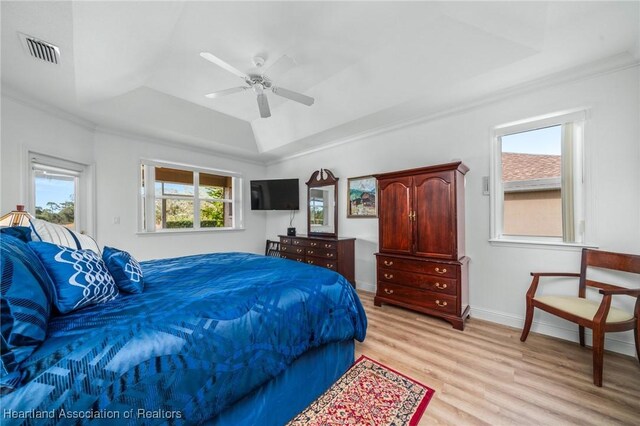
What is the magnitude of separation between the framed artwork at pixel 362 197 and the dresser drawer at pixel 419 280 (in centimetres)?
103

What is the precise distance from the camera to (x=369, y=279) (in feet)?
12.7

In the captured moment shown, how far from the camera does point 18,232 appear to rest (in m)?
1.18

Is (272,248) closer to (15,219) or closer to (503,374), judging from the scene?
(15,219)

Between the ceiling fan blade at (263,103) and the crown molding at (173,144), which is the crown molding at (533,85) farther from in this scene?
the crown molding at (173,144)

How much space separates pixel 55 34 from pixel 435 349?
162 inches

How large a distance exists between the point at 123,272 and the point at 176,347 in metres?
0.70

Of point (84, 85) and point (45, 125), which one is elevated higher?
point (84, 85)

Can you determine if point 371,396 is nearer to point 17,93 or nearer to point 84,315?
point 84,315

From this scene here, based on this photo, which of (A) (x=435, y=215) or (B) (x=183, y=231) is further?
(B) (x=183, y=231)

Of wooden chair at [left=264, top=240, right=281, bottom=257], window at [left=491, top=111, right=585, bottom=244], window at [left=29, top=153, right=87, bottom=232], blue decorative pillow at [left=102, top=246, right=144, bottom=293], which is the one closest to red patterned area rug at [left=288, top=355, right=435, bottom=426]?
blue decorative pillow at [left=102, top=246, right=144, bottom=293]

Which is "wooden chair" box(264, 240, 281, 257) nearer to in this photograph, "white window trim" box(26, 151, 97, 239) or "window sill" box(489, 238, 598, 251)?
"white window trim" box(26, 151, 97, 239)

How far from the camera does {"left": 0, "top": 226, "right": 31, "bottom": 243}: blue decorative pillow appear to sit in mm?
1142

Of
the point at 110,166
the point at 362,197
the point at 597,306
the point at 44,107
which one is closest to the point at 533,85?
the point at 597,306

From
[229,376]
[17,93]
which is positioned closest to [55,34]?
[17,93]
